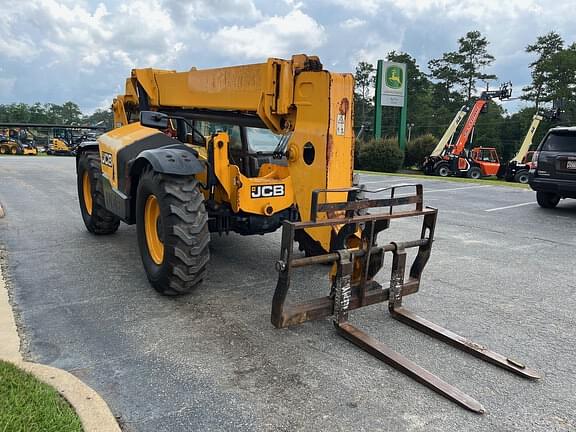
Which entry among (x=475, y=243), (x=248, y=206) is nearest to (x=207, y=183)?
(x=248, y=206)

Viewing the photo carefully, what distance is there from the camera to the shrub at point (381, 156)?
28.0 metres

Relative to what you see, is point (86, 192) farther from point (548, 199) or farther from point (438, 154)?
point (438, 154)

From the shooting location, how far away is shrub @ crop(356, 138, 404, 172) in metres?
28.0

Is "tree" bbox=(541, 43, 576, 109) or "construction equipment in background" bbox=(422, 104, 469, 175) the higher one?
"tree" bbox=(541, 43, 576, 109)

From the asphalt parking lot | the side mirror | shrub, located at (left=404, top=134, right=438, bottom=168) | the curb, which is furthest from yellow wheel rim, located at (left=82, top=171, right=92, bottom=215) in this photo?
shrub, located at (left=404, top=134, right=438, bottom=168)

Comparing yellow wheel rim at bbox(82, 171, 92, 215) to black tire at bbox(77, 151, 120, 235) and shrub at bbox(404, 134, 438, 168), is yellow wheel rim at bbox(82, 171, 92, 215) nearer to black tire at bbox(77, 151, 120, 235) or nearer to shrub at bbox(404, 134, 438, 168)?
black tire at bbox(77, 151, 120, 235)

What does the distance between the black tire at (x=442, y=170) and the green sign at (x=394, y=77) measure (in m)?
6.12

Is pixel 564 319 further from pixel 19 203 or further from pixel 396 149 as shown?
pixel 396 149

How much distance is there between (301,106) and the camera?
14.2ft

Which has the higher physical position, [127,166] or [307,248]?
[127,166]

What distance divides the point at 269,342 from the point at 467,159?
2694cm

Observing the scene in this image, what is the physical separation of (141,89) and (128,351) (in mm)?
4092

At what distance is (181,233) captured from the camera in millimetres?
4281

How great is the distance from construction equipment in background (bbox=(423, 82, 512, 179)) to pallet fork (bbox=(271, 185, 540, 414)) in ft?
82.6
